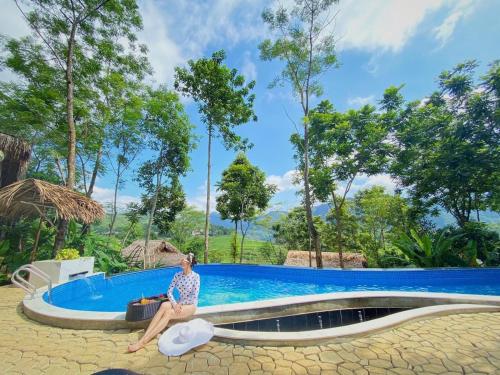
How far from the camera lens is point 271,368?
2.54m

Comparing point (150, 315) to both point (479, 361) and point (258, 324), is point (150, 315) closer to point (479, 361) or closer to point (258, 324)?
point (258, 324)

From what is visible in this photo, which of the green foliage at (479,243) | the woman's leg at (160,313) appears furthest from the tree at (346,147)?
the woman's leg at (160,313)

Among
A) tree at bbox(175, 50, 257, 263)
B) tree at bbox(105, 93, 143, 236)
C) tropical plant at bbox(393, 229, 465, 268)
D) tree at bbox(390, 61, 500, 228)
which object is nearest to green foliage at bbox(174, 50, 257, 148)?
tree at bbox(175, 50, 257, 263)

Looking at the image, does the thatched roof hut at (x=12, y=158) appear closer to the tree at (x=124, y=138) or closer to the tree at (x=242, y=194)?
the tree at (x=124, y=138)

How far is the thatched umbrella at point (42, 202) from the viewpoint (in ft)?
20.9

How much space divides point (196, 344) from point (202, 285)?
661 cm

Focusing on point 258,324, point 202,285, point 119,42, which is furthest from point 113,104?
point 258,324

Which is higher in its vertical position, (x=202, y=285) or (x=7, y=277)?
(x=7, y=277)

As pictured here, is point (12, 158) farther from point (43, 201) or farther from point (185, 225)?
point (185, 225)

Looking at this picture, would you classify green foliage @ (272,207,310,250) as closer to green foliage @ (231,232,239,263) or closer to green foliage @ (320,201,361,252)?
green foliage @ (320,201,361,252)

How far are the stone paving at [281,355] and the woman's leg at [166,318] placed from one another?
0.14m

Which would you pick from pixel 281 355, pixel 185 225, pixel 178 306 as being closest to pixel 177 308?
pixel 178 306

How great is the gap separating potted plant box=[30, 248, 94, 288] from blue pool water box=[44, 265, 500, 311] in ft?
1.06

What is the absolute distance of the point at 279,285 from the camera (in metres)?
8.97
